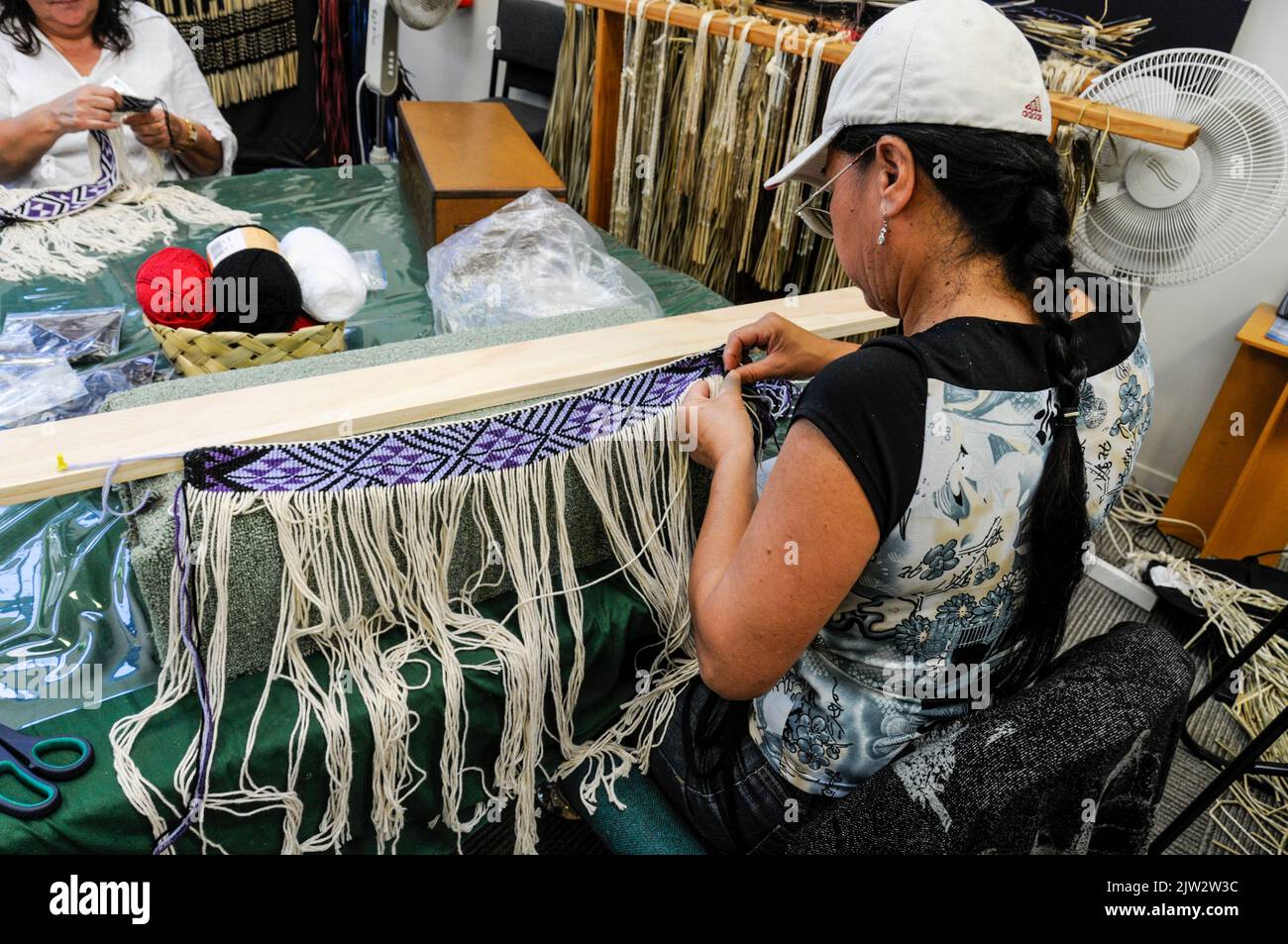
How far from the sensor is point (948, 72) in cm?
70

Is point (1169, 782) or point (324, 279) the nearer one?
point (324, 279)

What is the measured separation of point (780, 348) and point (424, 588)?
55 cm

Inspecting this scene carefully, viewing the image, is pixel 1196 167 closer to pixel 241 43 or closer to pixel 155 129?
pixel 155 129

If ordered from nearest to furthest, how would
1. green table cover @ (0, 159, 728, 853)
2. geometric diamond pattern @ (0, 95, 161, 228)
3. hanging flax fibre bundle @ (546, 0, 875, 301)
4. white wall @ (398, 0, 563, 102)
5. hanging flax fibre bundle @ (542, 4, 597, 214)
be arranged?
green table cover @ (0, 159, 728, 853), hanging flax fibre bundle @ (546, 0, 875, 301), geometric diamond pattern @ (0, 95, 161, 228), hanging flax fibre bundle @ (542, 4, 597, 214), white wall @ (398, 0, 563, 102)

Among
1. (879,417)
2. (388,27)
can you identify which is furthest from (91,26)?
(879,417)

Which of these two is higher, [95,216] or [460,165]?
[460,165]

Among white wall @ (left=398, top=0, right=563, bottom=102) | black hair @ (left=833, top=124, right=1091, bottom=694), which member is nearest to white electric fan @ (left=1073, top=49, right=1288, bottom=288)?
black hair @ (left=833, top=124, right=1091, bottom=694)

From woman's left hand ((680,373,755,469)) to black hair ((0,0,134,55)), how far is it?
210cm

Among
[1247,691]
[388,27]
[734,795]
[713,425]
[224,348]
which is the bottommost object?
[1247,691]

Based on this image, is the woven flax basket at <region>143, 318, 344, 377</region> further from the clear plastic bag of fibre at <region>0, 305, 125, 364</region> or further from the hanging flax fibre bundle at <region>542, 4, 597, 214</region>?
the hanging flax fibre bundle at <region>542, 4, 597, 214</region>

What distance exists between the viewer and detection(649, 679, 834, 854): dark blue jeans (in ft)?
2.87

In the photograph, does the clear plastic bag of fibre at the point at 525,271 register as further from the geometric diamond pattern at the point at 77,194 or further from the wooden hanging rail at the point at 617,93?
the geometric diamond pattern at the point at 77,194

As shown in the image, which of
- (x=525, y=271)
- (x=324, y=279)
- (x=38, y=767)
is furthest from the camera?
(x=525, y=271)

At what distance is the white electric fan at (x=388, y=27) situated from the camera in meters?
2.08
